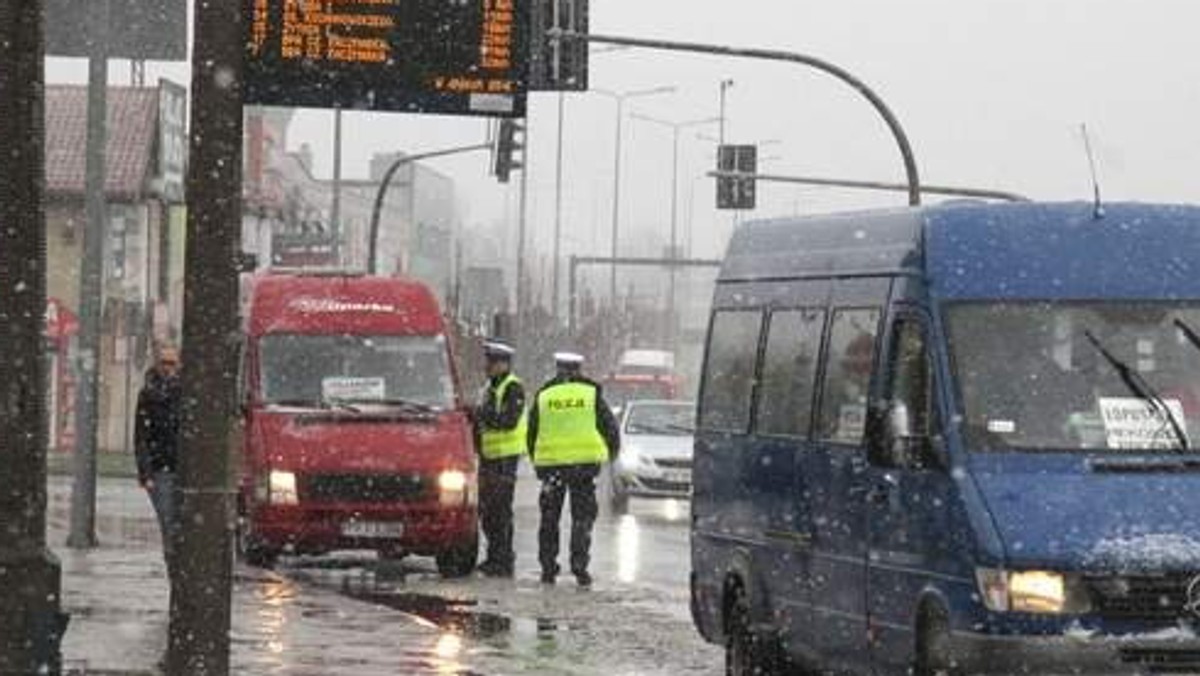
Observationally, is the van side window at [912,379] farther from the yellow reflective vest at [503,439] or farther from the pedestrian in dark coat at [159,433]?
the yellow reflective vest at [503,439]

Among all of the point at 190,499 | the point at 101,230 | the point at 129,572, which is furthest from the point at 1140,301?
the point at 101,230

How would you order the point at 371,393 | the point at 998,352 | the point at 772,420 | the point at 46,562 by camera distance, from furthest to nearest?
the point at 371,393
the point at 772,420
the point at 998,352
the point at 46,562

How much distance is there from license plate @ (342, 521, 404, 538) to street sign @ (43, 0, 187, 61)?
4956 mm

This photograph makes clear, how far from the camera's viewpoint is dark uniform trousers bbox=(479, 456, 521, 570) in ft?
76.8

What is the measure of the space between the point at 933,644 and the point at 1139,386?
1454 millimetres

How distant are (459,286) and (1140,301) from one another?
58.3m

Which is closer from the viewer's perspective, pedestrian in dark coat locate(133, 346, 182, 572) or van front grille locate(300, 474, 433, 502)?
pedestrian in dark coat locate(133, 346, 182, 572)

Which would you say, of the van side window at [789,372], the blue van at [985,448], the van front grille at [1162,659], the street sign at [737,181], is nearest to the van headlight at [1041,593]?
the blue van at [985,448]

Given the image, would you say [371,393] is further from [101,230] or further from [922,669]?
[922,669]

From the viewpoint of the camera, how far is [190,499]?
1194 cm

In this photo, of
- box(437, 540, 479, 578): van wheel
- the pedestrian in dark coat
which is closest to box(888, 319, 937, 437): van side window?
the pedestrian in dark coat

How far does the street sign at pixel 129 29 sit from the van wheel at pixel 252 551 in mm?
4411

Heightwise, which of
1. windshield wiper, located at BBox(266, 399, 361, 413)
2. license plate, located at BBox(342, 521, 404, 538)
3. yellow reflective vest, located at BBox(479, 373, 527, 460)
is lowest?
license plate, located at BBox(342, 521, 404, 538)

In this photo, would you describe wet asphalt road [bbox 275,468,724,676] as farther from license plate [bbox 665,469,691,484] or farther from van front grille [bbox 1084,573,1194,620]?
license plate [bbox 665,469,691,484]
